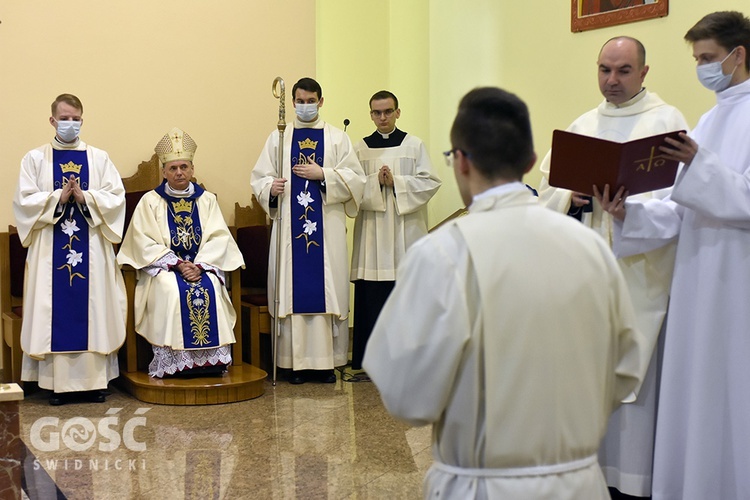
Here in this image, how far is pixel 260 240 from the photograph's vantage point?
291 inches

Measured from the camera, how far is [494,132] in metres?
1.91

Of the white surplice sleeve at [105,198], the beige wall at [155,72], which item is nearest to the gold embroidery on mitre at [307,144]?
the beige wall at [155,72]

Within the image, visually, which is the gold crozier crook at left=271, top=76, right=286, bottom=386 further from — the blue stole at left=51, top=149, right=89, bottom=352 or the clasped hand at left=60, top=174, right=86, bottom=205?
the clasped hand at left=60, top=174, right=86, bottom=205

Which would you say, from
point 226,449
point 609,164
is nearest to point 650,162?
point 609,164

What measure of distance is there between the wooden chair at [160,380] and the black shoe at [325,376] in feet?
1.76

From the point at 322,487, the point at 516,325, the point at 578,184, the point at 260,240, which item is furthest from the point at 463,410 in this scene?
the point at 260,240

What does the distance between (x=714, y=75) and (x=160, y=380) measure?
4.16 m

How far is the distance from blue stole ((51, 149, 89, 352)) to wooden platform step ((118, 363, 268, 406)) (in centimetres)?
48

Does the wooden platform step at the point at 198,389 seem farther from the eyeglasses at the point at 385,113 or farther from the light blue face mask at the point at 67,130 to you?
the eyeglasses at the point at 385,113

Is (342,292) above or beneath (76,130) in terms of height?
beneath

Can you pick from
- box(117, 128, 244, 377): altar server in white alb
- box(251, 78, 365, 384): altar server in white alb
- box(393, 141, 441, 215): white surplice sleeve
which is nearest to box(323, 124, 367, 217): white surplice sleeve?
box(251, 78, 365, 384): altar server in white alb

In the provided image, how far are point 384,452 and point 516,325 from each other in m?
3.14

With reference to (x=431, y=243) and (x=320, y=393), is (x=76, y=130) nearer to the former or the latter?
(x=320, y=393)

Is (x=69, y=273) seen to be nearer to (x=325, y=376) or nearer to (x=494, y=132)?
(x=325, y=376)
